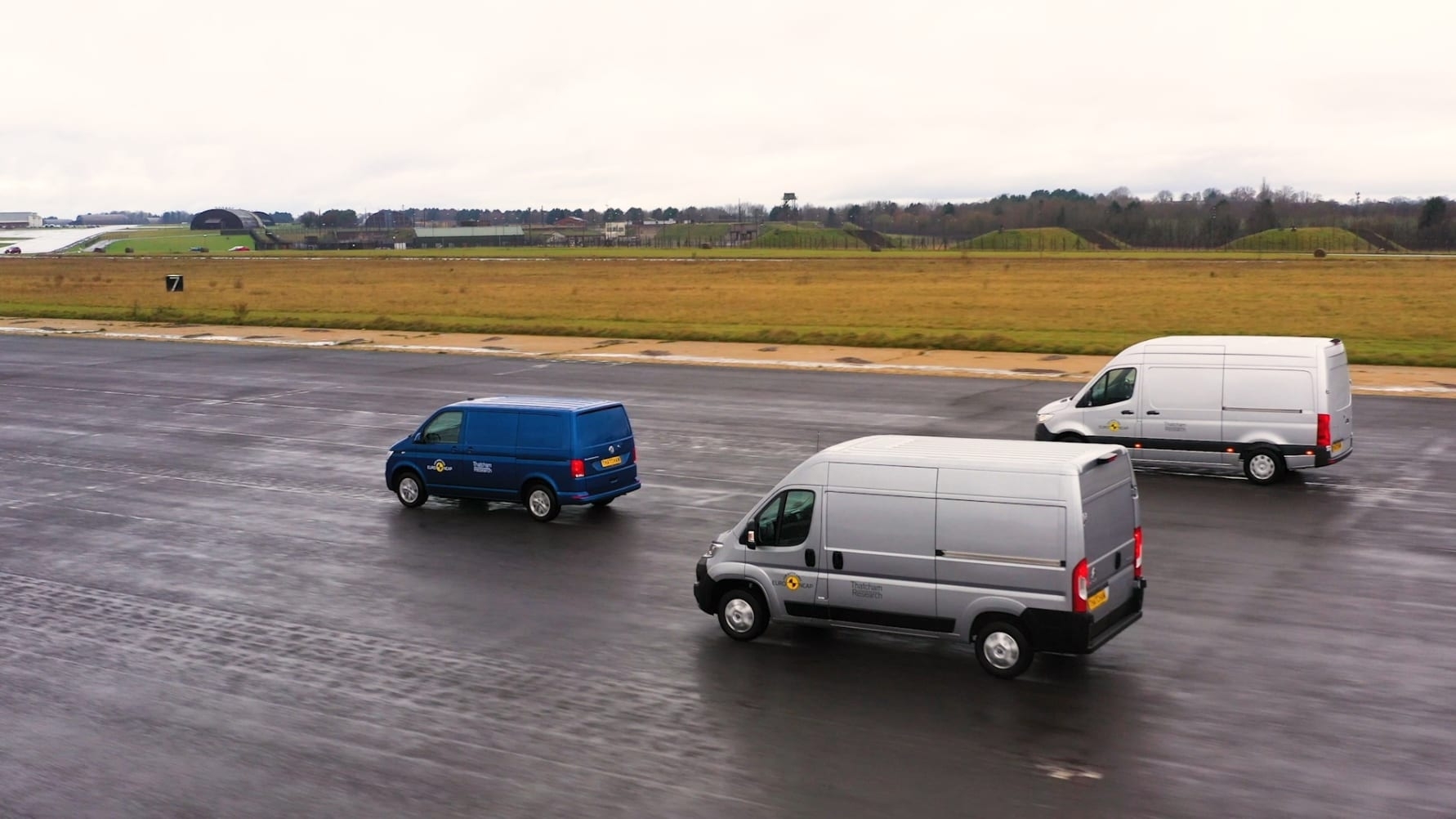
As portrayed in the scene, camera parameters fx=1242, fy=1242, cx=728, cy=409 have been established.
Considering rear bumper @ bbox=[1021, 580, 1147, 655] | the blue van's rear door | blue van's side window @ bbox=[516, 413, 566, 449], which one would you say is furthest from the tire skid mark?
the blue van's rear door

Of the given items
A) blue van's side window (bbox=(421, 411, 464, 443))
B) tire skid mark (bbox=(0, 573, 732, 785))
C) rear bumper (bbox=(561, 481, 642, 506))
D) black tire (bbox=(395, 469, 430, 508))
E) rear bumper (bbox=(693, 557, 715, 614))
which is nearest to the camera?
tire skid mark (bbox=(0, 573, 732, 785))

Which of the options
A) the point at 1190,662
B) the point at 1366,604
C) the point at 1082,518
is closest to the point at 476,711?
the point at 1082,518

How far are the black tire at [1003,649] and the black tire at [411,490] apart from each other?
12.0 metres

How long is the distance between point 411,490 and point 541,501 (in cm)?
274

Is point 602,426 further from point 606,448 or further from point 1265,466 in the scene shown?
point 1265,466

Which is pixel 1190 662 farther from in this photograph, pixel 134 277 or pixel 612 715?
pixel 134 277

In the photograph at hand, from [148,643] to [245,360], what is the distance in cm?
3362

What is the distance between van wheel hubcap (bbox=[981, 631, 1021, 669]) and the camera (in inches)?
490

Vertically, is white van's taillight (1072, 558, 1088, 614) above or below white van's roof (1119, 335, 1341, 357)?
below

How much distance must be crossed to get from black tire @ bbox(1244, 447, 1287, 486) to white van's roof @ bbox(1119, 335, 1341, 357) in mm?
1752

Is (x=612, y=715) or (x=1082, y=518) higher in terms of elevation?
(x=1082, y=518)

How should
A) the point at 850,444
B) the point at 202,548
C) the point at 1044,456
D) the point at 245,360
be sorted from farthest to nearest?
1. the point at 245,360
2. the point at 202,548
3. the point at 850,444
4. the point at 1044,456

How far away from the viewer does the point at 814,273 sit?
109 metres

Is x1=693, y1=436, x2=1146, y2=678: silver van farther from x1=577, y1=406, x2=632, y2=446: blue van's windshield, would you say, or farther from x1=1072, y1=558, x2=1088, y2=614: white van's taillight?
x1=577, y1=406, x2=632, y2=446: blue van's windshield
